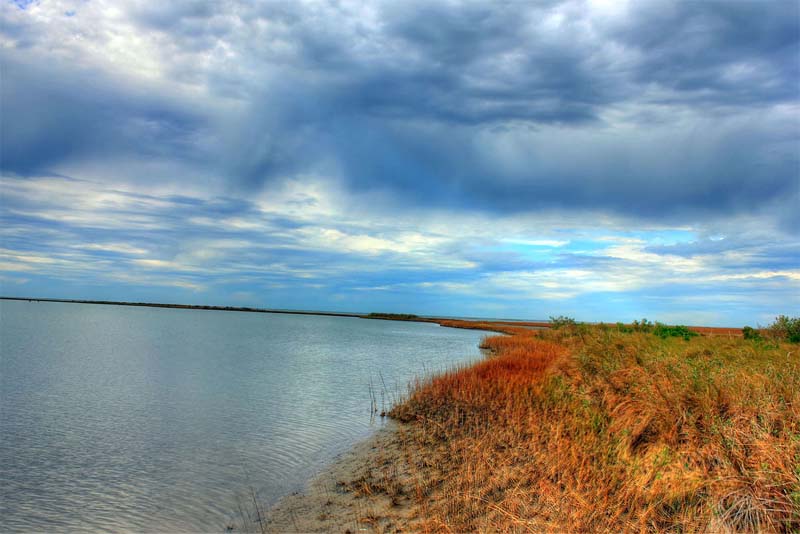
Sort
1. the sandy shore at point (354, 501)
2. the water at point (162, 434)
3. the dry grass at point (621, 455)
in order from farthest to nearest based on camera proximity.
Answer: the water at point (162, 434) < the sandy shore at point (354, 501) < the dry grass at point (621, 455)

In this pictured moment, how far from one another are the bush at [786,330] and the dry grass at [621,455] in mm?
16535

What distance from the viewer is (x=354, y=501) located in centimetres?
779

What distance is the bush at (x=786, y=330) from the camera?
998 inches

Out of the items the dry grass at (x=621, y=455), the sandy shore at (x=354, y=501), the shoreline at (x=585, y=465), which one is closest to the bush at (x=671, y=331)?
the dry grass at (x=621, y=455)

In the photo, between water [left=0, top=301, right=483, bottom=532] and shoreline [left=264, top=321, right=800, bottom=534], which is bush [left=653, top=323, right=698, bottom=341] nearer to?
water [left=0, top=301, right=483, bottom=532]

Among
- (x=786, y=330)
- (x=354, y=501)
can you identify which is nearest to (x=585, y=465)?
(x=354, y=501)

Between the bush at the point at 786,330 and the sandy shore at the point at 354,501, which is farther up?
the bush at the point at 786,330

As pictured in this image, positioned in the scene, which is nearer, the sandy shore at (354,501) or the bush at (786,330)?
the sandy shore at (354,501)

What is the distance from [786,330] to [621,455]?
1038 inches

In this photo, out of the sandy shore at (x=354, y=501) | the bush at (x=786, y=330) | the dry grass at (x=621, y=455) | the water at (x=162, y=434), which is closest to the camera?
the dry grass at (x=621, y=455)

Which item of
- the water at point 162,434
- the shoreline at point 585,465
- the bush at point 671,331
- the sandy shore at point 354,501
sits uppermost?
the bush at point 671,331

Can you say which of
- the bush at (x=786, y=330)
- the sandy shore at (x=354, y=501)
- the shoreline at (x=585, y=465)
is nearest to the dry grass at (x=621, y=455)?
the shoreline at (x=585, y=465)

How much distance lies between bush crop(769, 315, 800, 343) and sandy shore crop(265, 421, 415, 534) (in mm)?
26007

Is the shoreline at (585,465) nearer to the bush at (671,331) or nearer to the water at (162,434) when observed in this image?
the water at (162,434)
